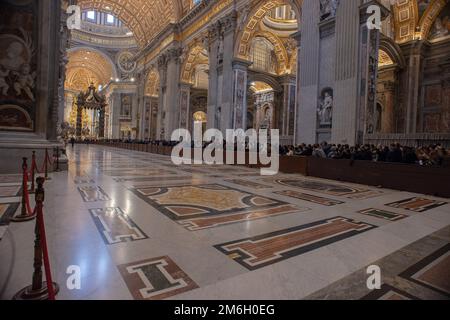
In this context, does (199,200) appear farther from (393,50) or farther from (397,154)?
(393,50)

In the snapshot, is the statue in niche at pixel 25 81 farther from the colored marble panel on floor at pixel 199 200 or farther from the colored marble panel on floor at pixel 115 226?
the colored marble panel on floor at pixel 115 226

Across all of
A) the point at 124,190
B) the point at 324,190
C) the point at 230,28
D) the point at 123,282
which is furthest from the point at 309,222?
the point at 230,28

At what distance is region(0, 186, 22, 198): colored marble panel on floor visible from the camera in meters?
4.78

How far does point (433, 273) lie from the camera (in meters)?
2.34

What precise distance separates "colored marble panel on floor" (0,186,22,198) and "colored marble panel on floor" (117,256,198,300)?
3834 millimetres

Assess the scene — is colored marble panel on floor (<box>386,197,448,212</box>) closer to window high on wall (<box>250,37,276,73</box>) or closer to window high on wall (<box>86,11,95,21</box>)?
window high on wall (<box>250,37,276,73</box>)

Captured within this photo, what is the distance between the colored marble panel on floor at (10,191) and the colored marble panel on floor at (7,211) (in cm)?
76

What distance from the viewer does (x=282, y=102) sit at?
78.7 feet

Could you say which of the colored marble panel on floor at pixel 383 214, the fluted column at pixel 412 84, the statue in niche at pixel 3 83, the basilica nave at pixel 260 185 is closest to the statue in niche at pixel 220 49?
the basilica nave at pixel 260 185

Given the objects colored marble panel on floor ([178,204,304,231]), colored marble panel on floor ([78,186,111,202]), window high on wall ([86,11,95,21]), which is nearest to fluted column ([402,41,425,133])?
colored marble panel on floor ([178,204,304,231])

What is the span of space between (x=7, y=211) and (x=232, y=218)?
3.11 m

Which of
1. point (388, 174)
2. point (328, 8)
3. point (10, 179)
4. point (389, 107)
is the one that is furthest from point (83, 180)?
point (389, 107)

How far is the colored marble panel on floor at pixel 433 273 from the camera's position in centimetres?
214

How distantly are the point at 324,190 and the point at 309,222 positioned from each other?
3061 millimetres
